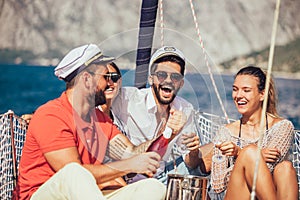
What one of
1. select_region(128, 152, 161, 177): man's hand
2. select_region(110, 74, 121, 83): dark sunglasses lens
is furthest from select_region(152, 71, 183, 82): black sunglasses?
select_region(128, 152, 161, 177): man's hand

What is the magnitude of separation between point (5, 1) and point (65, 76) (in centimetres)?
2588

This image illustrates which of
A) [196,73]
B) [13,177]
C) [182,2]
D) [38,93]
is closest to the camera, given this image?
[196,73]

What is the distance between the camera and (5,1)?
91.8ft

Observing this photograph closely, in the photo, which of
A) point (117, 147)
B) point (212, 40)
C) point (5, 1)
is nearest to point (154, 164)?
point (117, 147)

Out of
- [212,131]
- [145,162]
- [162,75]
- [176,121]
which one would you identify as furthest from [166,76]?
[212,131]

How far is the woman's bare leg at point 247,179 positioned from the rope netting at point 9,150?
0.99 metres

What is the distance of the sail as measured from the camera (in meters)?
3.68

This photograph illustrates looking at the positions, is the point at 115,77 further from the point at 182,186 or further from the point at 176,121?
the point at 182,186

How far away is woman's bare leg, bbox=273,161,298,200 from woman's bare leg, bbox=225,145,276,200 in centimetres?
4

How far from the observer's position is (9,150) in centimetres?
344

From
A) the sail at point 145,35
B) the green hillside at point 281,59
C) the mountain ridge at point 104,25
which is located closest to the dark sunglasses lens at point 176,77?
the sail at point 145,35

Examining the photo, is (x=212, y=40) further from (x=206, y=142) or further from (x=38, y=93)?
(x=206, y=142)

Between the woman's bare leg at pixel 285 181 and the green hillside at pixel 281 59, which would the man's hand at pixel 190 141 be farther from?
the green hillside at pixel 281 59

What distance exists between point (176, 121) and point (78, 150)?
398 millimetres
